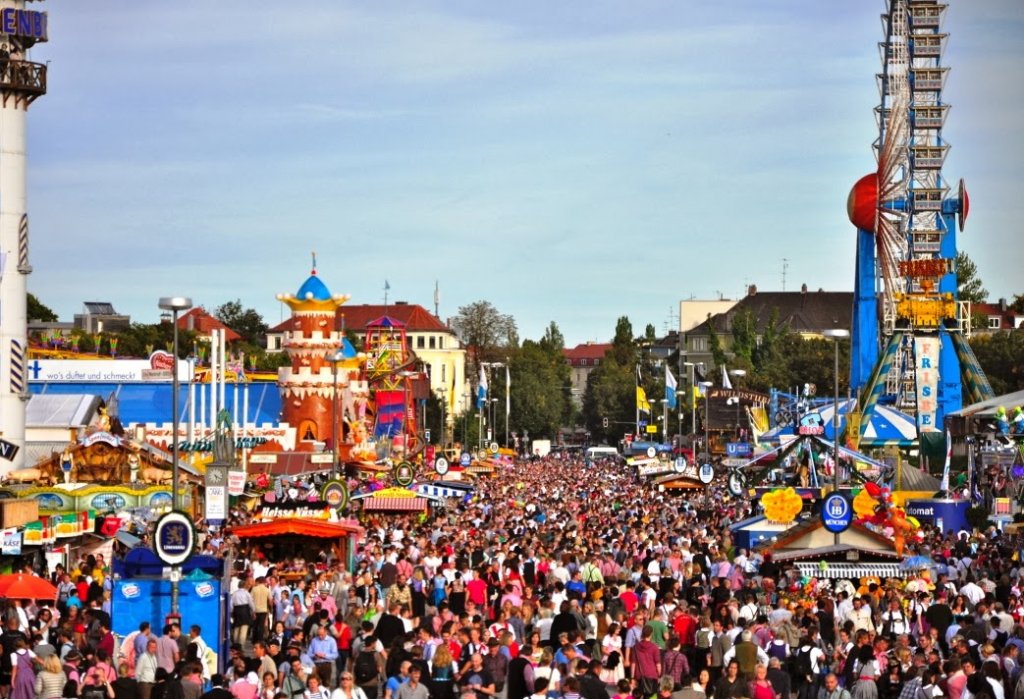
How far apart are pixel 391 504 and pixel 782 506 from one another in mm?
15235

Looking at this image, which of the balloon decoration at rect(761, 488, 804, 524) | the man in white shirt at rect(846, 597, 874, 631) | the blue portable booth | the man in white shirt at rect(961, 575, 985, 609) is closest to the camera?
the blue portable booth

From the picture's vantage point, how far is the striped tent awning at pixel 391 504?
153 ft

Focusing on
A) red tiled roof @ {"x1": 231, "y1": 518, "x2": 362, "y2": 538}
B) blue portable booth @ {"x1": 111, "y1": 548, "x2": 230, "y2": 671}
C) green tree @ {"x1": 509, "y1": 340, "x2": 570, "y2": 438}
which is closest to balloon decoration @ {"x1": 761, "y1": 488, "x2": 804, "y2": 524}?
red tiled roof @ {"x1": 231, "y1": 518, "x2": 362, "y2": 538}

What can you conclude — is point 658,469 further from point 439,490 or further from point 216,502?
point 216,502

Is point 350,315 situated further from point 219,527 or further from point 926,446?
point 219,527

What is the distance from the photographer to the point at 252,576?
26375 mm

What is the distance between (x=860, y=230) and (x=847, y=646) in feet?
222

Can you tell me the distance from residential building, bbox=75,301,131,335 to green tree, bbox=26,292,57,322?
29.5 ft

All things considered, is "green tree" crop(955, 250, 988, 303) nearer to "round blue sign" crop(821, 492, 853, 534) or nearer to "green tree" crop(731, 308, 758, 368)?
"green tree" crop(731, 308, 758, 368)

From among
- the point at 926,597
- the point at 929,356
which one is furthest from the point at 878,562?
the point at 929,356

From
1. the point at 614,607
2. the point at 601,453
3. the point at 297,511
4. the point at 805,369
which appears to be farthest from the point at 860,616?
the point at 601,453

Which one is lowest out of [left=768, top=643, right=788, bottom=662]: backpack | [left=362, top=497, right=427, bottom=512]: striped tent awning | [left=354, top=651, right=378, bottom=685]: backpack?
[left=354, top=651, right=378, bottom=685]: backpack

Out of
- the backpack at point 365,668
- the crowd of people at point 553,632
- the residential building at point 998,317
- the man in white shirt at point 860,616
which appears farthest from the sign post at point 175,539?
the residential building at point 998,317

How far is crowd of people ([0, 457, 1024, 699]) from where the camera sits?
17.7m
